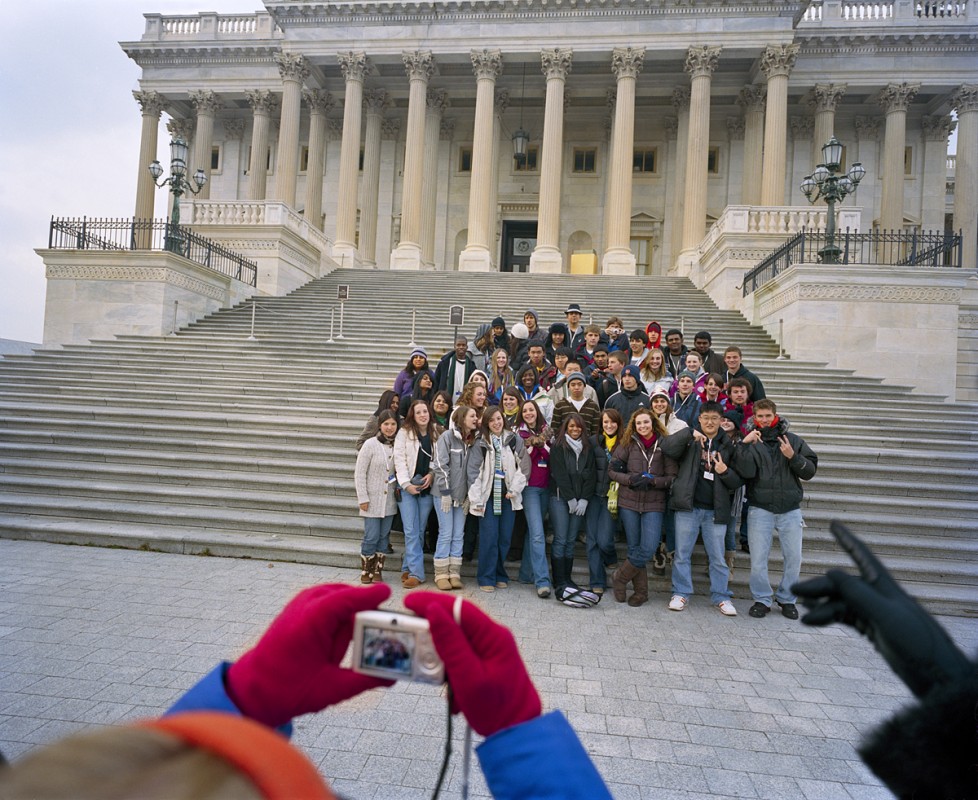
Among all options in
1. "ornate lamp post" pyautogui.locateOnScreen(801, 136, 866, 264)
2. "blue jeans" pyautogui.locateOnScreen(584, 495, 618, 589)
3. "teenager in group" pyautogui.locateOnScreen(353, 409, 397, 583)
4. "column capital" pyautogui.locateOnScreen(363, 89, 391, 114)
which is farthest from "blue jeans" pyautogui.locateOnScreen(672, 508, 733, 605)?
"column capital" pyautogui.locateOnScreen(363, 89, 391, 114)

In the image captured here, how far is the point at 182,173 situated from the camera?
16.2 metres

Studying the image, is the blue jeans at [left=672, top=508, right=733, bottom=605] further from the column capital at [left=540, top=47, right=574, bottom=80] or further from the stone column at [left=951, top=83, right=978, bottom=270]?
the stone column at [left=951, top=83, right=978, bottom=270]

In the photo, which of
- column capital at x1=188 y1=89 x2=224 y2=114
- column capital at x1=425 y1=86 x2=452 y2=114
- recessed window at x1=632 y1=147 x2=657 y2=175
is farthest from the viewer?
recessed window at x1=632 y1=147 x2=657 y2=175

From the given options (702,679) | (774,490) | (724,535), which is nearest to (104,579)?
(702,679)

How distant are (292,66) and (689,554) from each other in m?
27.9

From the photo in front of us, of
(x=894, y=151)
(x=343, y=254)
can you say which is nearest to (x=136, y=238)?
(x=343, y=254)

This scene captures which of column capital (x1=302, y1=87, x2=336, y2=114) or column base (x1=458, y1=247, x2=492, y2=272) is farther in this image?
column capital (x1=302, y1=87, x2=336, y2=114)

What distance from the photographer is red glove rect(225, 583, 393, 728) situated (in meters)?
1.18

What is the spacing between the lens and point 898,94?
83.6 ft

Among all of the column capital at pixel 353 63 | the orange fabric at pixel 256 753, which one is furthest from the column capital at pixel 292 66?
the orange fabric at pixel 256 753

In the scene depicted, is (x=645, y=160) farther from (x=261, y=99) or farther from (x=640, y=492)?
(x=640, y=492)

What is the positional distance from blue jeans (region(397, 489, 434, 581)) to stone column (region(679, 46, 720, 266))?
20.0 metres

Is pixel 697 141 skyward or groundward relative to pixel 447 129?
groundward

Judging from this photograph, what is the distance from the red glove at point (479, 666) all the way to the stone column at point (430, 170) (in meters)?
26.9
